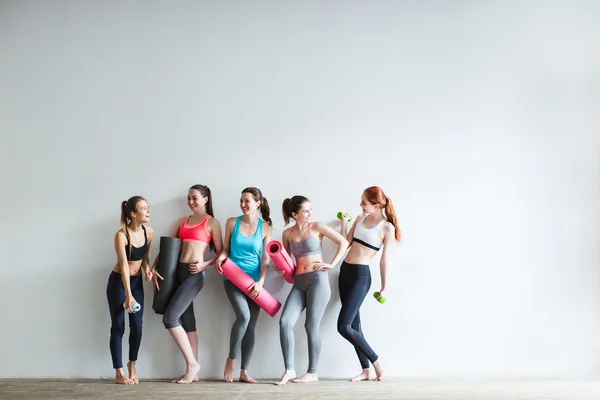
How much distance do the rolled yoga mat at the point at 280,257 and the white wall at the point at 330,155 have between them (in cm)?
32

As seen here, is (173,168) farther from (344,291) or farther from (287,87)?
(344,291)

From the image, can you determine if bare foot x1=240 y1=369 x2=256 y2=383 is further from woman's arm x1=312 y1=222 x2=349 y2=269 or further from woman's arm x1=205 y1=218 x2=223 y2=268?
woman's arm x1=312 y1=222 x2=349 y2=269

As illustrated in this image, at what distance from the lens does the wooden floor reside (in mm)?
3475

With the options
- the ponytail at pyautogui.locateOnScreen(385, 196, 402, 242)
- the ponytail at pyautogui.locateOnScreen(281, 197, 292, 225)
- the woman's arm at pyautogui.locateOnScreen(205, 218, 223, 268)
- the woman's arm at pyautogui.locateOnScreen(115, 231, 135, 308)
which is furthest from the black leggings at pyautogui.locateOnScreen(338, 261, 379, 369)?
the woman's arm at pyautogui.locateOnScreen(115, 231, 135, 308)

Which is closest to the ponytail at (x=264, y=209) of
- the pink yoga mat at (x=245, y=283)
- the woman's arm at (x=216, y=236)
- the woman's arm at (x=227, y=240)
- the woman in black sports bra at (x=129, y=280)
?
the woman's arm at (x=227, y=240)

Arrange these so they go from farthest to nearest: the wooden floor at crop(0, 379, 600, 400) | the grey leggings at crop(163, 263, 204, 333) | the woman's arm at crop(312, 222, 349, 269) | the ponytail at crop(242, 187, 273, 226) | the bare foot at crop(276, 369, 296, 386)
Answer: the ponytail at crop(242, 187, 273, 226), the woman's arm at crop(312, 222, 349, 269), the grey leggings at crop(163, 263, 204, 333), the bare foot at crop(276, 369, 296, 386), the wooden floor at crop(0, 379, 600, 400)

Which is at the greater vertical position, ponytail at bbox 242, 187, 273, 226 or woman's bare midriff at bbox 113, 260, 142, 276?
ponytail at bbox 242, 187, 273, 226

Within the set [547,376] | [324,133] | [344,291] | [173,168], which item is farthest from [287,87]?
[547,376]

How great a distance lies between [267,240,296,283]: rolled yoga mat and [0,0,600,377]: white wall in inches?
12.5

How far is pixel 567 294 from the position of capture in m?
4.35

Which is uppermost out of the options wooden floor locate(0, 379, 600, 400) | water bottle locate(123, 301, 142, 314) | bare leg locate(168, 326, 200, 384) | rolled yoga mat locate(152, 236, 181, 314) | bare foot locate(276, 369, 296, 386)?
rolled yoga mat locate(152, 236, 181, 314)

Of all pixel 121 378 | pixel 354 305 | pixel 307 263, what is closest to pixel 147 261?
pixel 121 378

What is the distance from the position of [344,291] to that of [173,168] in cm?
180

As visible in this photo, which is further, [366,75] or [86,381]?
[366,75]
